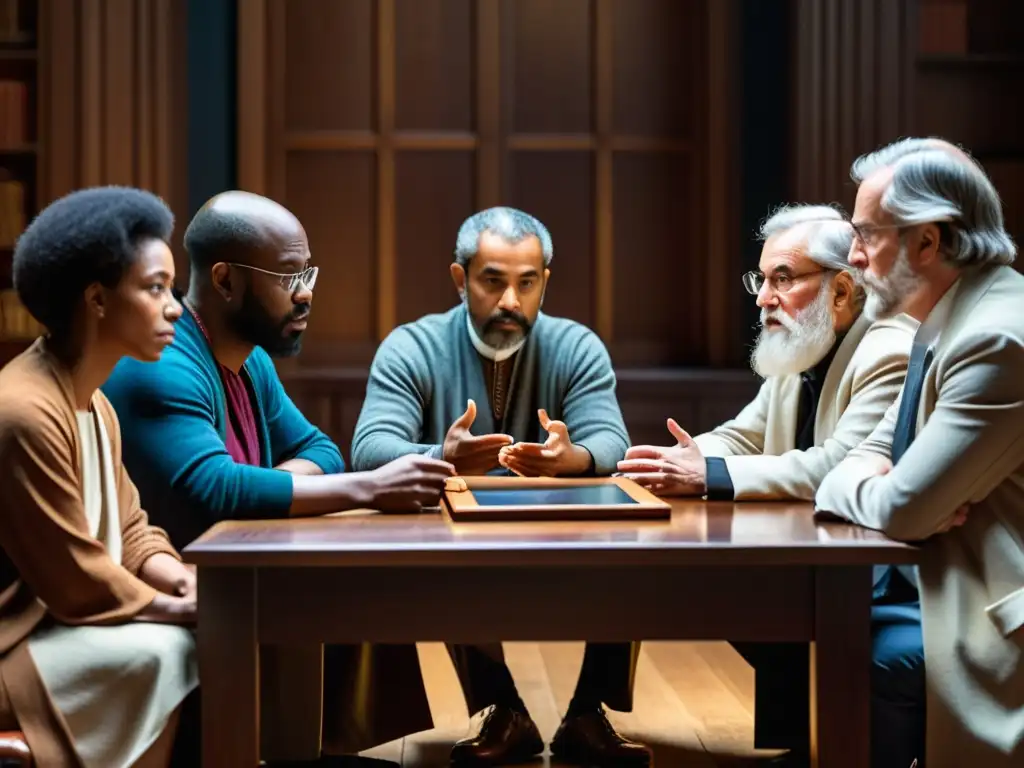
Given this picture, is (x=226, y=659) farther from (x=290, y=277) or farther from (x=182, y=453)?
(x=290, y=277)

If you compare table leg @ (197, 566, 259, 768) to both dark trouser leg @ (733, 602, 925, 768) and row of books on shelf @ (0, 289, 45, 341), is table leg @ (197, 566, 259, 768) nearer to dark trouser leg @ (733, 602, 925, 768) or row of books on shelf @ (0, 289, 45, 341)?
dark trouser leg @ (733, 602, 925, 768)

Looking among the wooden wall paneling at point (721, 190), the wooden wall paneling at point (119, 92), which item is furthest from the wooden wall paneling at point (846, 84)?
the wooden wall paneling at point (119, 92)

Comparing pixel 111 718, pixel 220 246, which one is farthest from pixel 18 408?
pixel 220 246

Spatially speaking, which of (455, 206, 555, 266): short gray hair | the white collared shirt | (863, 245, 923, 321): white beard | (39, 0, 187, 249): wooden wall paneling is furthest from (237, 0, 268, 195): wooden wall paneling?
the white collared shirt

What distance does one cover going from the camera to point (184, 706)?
85.5 inches

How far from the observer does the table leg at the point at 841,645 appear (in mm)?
2051

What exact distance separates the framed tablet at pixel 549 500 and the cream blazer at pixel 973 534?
1.39ft

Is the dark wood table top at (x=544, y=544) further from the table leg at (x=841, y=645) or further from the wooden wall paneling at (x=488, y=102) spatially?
the wooden wall paneling at (x=488, y=102)

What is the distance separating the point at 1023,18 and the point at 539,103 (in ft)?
6.73

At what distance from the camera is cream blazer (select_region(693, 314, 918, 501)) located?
103 inches

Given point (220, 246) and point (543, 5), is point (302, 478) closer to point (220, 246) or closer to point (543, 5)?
point (220, 246)

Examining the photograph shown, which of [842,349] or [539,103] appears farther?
[539,103]

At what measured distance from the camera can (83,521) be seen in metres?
2.01

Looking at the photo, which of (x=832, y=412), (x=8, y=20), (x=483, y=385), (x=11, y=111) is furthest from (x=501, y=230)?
(x=8, y=20)
